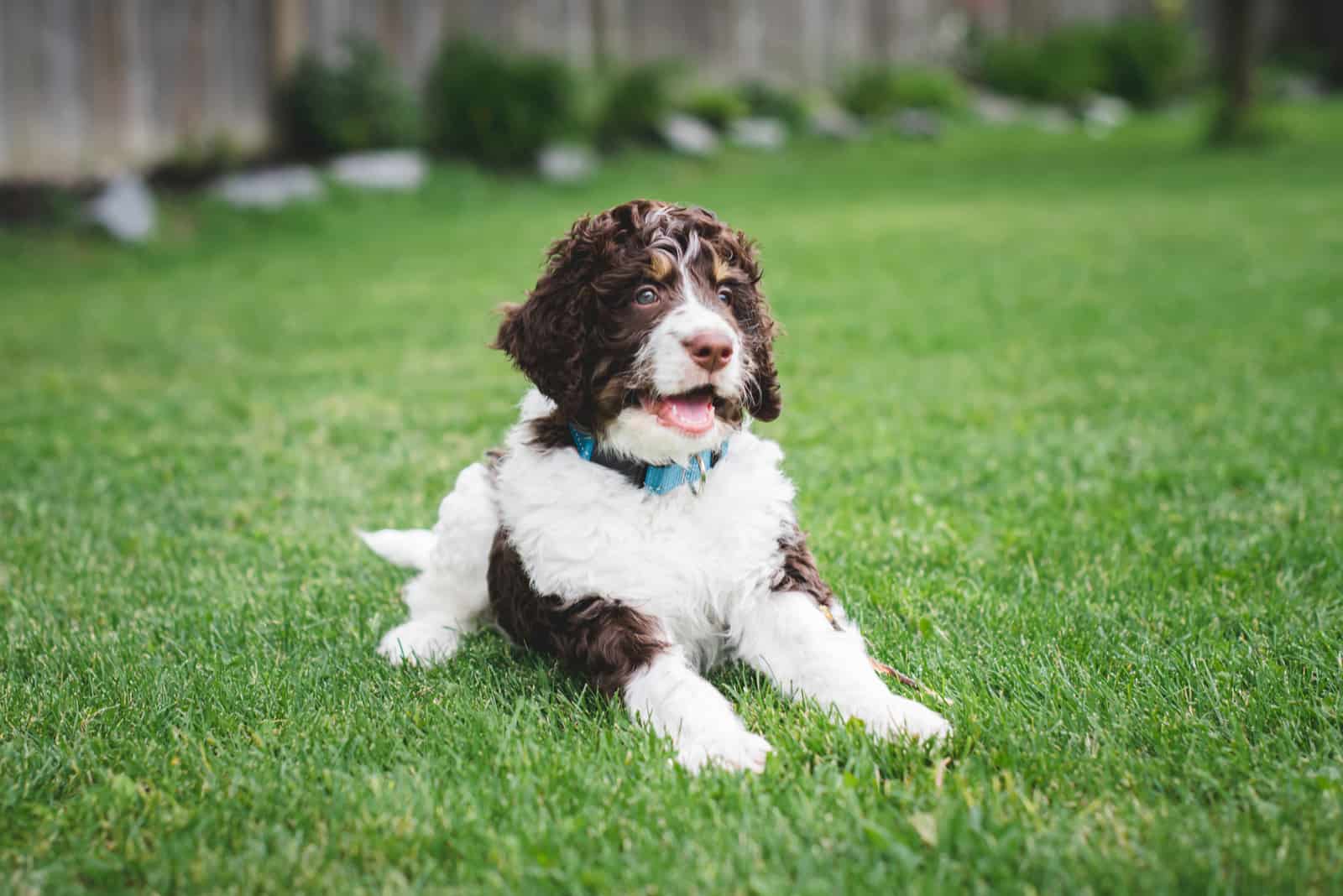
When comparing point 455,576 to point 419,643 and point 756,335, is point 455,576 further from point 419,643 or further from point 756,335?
point 756,335

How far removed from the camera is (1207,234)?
39.1 feet

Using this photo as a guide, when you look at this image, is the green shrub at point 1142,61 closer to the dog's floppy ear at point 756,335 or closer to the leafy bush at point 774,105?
the leafy bush at point 774,105

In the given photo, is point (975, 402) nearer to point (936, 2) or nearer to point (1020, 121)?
point (1020, 121)

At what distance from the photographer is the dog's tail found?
13.9ft

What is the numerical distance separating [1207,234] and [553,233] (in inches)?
270

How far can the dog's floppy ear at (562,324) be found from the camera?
3170 millimetres

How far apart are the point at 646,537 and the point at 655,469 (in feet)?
0.61

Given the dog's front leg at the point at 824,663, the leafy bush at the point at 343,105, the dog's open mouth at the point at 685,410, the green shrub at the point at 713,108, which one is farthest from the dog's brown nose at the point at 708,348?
the green shrub at the point at 713,108

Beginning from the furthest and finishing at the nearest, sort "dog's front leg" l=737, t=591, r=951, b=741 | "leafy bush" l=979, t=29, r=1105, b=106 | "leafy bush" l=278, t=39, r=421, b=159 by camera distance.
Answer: "leafy bush" l=979, t=29, r=1105, b=106, "leafy bush" l=278, t=39, r=421, b=159, "dog's front leg" l=737, t=591, r=951, b=741

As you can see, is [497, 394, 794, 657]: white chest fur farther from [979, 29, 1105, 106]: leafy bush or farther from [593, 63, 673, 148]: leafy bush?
[979, 29, 1105, 106]: leafy bush

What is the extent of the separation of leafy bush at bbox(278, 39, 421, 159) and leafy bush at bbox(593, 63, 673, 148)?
132 inches

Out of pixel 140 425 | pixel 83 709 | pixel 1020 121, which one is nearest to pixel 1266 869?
pixel 83 709

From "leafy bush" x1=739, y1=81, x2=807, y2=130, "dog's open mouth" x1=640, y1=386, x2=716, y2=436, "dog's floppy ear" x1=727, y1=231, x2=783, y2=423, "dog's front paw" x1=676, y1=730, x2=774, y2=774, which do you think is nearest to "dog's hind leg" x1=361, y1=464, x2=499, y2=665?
"dog's open mouth" x1=640, y1=386, x2=716, y2=436

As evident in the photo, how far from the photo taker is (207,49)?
13.6 meters
